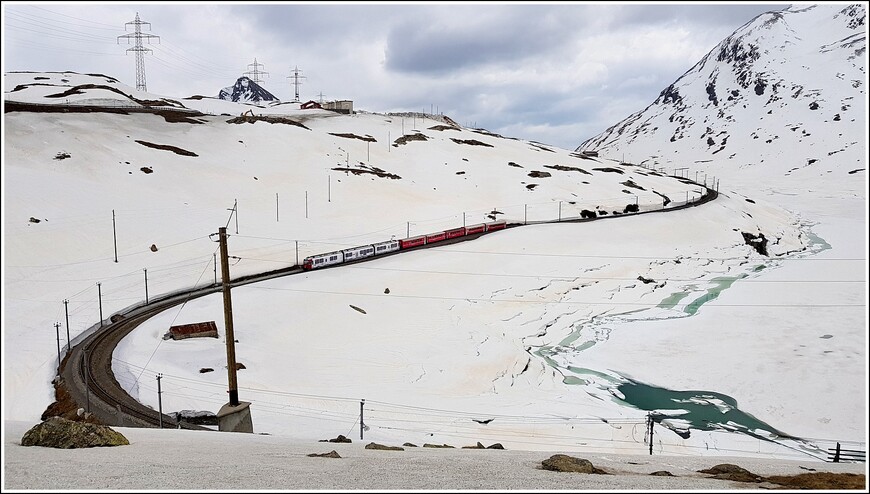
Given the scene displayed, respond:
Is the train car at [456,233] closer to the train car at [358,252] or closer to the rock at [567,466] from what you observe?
the train car at [358,252]

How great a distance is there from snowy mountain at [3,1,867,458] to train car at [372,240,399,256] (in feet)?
7.31

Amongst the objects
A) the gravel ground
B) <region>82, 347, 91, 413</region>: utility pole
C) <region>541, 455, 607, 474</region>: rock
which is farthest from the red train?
<region>541, 455, 607, 474</region>: rock

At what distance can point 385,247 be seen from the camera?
61.8 meters

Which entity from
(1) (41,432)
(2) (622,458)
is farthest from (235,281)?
(2) (622,458)

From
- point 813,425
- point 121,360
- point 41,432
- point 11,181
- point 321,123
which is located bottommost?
point 813,425

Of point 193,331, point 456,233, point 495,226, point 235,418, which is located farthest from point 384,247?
point 235,418

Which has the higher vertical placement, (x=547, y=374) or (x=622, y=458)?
(x=622, y=458)

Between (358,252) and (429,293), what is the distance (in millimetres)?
13589

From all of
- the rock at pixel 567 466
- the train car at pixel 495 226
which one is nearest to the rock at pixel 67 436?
the rock at pixel 567 466

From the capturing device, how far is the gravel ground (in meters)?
8.95

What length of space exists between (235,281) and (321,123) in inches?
3267

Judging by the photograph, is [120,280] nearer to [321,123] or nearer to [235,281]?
[235,281]

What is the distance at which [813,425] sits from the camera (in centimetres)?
2675

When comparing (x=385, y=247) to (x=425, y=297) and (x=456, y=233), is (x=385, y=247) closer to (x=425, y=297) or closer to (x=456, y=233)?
(x=456, y=233)
